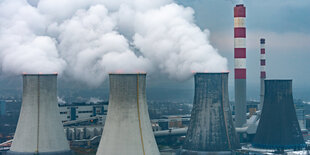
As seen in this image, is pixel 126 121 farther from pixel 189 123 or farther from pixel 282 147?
pixel 282 147

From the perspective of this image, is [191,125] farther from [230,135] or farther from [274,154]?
[274,154]

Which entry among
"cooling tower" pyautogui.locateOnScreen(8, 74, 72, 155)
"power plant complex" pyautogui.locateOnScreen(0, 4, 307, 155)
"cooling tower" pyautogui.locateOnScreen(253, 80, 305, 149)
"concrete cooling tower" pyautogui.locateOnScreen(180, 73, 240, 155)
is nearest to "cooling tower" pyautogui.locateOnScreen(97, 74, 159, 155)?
"power plant complex" pyautogui.locateOnScreen(0, 4, 307, 155)

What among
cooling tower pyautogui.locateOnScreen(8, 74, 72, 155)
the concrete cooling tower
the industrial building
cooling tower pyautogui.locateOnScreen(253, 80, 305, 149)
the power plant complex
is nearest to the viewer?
the power plant complex

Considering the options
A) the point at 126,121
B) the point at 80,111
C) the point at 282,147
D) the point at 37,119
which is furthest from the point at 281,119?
the point at 80,111

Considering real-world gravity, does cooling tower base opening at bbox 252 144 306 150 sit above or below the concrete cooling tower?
below

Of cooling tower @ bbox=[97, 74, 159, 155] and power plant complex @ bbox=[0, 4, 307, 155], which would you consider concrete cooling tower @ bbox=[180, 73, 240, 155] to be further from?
cooling tower @ bbox=[97, 74, 159, 155]

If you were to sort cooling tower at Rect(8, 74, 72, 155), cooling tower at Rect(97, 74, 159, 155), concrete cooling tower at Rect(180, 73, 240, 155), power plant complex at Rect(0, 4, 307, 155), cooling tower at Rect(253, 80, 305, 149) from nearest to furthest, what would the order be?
cooling tower at Rect(97, 74, 159, 155) → power plant complex at Rect(0, 4, 307, 155) → cooling tower at Rect(8, 74, 72, 155) → concrete cooling tower at Rect(180, 73, 240, 155) → cooling tower at Rect(253, 80, 305, 149)

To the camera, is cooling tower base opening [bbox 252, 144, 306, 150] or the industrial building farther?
the industrial building
